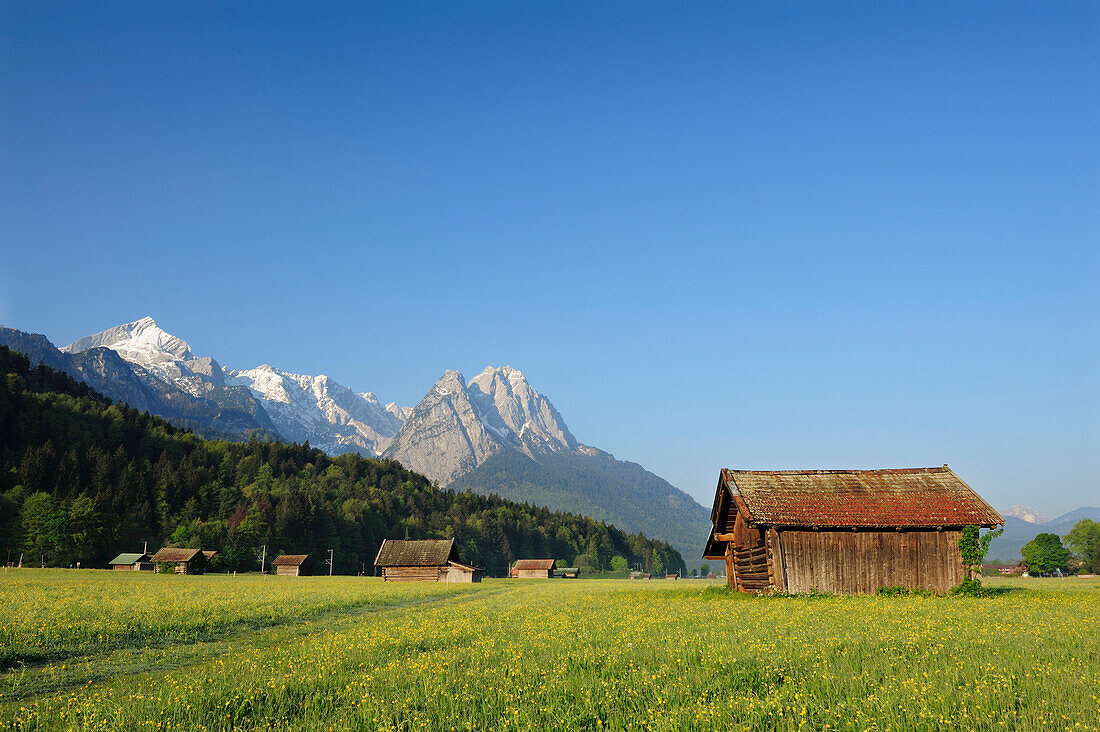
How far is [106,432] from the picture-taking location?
158 metres

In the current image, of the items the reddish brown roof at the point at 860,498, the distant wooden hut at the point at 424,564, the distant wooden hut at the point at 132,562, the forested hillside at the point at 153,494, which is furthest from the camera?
the distant wooden hut at the point at 132,562

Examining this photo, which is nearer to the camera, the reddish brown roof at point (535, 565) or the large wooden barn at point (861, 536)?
the large wooden barn at point (861, 536)

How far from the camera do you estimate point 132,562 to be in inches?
4400

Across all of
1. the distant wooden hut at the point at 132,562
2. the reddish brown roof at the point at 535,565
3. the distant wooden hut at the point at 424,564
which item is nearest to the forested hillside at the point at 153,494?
the distant wooden hut at the point at 132,562

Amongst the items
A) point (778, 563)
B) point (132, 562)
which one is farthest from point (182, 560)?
point (778, 563)

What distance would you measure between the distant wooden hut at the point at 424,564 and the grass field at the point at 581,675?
78.5 m

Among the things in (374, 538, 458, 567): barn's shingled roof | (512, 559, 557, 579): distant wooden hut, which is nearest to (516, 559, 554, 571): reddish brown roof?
(512, 559, 557, 579): distant wooden hut

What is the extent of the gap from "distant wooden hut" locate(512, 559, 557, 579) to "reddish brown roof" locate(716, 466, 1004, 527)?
117 m

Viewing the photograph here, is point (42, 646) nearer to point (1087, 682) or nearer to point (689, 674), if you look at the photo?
point (689, 674)

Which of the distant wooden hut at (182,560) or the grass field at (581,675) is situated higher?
the grass field at (581,675)

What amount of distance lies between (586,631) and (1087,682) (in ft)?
40.6

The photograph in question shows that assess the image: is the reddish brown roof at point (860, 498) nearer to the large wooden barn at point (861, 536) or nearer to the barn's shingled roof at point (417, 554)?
the large wooden barn at point (861, 536)

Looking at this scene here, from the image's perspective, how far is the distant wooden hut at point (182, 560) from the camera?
353 ft

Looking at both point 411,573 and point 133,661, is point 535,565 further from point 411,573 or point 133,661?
point 133,661
